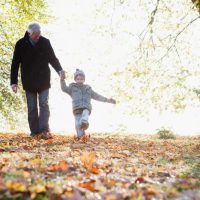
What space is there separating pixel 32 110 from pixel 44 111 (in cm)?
31

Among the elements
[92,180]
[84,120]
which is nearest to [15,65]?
[84,120]

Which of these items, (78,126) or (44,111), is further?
(44,111)

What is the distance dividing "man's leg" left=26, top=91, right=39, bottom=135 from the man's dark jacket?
16cm

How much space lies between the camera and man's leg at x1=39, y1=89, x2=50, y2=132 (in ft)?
32.4

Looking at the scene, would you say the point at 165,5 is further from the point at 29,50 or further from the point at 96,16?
the point at 29,50

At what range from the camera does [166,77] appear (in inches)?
671

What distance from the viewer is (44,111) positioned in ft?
32.5

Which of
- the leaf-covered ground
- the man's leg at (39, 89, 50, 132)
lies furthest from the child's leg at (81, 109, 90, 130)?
the leaf-covered ground

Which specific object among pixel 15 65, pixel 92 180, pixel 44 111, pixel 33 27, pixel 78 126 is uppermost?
pixel 33 27

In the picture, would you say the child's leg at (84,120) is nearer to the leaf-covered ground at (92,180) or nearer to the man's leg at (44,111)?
the man's leg at (44,111)

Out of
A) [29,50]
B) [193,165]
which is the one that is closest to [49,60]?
[29,50]

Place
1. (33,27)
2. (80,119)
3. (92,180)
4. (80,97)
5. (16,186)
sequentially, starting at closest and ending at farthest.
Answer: (16,186), (92,180), (33,27), (80,119), (80,97)

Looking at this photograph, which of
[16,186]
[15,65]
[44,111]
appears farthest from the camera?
[15,65]

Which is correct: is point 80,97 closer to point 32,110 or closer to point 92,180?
point 32,110
